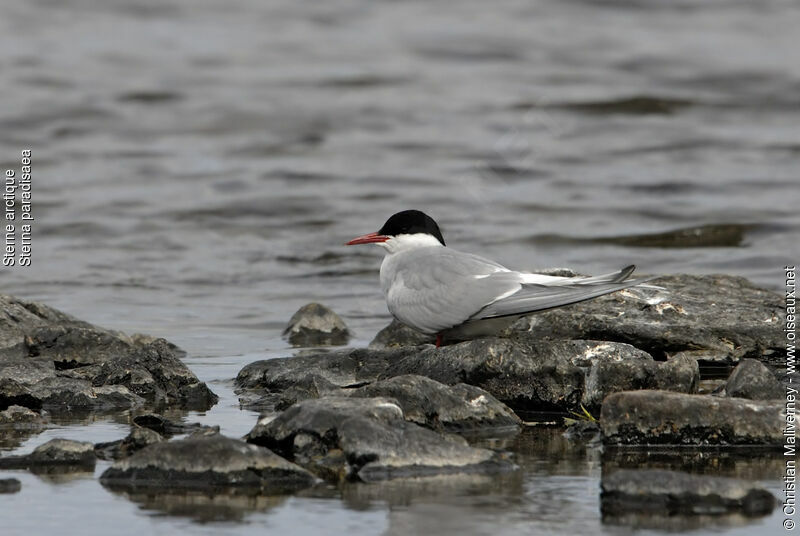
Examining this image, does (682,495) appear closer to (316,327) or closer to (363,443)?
(363,443)

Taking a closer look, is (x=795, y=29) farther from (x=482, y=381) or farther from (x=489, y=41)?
(x=482, y=381)

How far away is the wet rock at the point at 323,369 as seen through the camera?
5.59 meters

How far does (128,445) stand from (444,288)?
1.83 metres

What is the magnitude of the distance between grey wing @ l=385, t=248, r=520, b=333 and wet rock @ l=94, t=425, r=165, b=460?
1693mm

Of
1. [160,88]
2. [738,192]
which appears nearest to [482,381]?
[738,192]

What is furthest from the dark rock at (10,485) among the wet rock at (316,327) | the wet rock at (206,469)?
the wet rock at (316,327)

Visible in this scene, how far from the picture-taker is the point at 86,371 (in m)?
5.68

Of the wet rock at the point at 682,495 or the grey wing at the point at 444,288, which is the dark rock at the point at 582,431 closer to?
the grey wing at the point at 444,288

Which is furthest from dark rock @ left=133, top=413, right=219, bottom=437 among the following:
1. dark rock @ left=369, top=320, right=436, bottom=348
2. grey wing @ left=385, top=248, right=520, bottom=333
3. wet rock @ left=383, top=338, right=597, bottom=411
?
dark rock @ left=369, top=320, right=436, bottom=348

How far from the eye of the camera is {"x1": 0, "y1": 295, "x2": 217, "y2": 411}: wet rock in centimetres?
512

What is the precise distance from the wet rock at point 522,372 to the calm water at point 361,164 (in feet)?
1.70

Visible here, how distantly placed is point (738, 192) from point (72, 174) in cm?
683

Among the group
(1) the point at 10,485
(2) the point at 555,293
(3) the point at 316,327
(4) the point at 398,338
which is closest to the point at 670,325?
(2) the point at 555,293

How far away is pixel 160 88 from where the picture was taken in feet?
56.6
